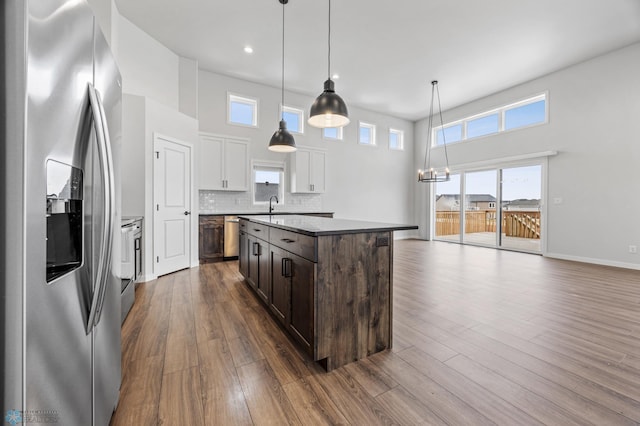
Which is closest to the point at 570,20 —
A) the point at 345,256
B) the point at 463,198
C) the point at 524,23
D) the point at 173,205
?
the point at 524,23

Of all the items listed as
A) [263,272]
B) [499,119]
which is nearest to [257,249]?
[263,272]

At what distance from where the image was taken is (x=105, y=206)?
36.3 inches

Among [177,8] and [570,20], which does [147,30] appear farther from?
[570,20]

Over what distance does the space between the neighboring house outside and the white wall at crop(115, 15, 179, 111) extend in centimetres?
734

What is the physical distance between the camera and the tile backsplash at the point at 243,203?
5.57 meters

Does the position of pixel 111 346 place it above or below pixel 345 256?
below

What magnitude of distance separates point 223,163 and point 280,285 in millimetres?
3918

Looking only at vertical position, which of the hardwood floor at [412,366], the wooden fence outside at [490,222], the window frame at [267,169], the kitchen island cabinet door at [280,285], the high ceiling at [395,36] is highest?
the high ceiling at [395,36]

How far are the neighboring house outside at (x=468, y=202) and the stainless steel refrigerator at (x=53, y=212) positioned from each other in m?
7.86

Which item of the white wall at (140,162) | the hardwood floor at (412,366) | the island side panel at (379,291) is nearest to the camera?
the hardwood floor at (412,366)

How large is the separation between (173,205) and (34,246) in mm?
3994

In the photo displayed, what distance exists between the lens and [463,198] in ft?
24.7

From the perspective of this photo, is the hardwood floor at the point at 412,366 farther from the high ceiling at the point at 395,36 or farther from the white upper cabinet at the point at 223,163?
the high ceiling at the point at 395,36

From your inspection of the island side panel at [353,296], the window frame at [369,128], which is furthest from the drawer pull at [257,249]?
the window frame at [369,128]
